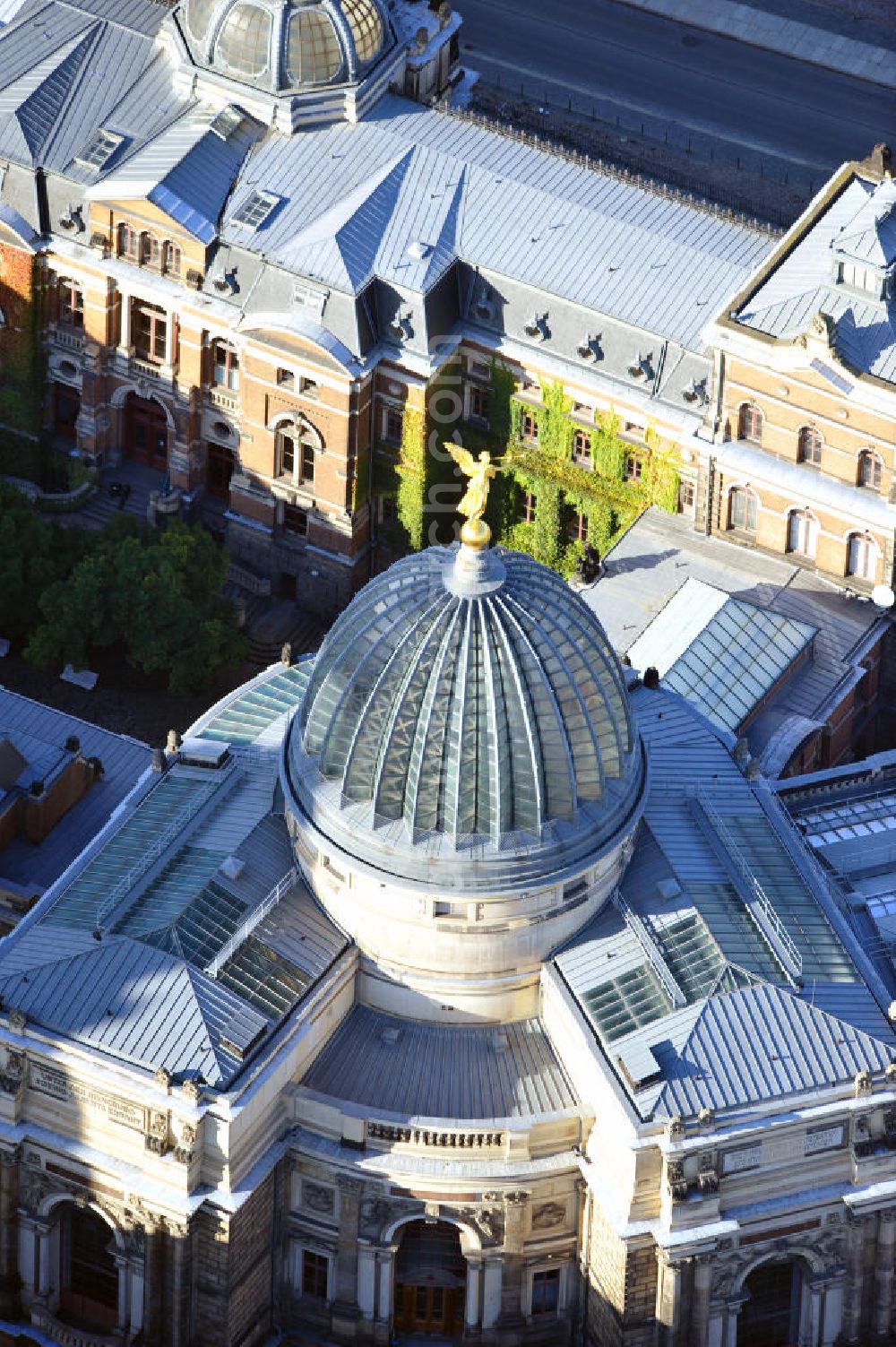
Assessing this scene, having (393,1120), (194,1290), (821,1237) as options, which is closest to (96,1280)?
(194,1290)

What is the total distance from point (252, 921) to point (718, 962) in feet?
67.5

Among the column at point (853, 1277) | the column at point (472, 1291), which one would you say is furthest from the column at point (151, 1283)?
the column at point (853, 1277)

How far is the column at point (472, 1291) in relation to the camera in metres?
184

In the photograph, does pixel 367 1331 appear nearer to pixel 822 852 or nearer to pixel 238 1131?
pixel 238 1131

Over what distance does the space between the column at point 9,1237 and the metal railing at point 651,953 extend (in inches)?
1143

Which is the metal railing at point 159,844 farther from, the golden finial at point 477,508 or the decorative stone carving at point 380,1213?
the golden finial at point 477,508

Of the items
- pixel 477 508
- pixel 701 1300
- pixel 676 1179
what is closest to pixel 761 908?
pixel 676 1179

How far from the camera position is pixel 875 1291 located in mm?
186875

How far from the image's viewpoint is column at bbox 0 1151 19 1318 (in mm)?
184375

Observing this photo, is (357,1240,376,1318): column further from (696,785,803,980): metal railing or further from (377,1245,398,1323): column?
(696,785,803,980): metal railing

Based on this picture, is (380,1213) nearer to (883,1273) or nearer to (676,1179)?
(676,1179)

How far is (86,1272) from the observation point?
189m

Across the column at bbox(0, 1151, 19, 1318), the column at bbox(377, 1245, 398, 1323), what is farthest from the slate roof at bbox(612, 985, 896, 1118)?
the column at bbox(0, 1151, 19, 1318)

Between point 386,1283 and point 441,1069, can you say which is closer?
point 441,1069
